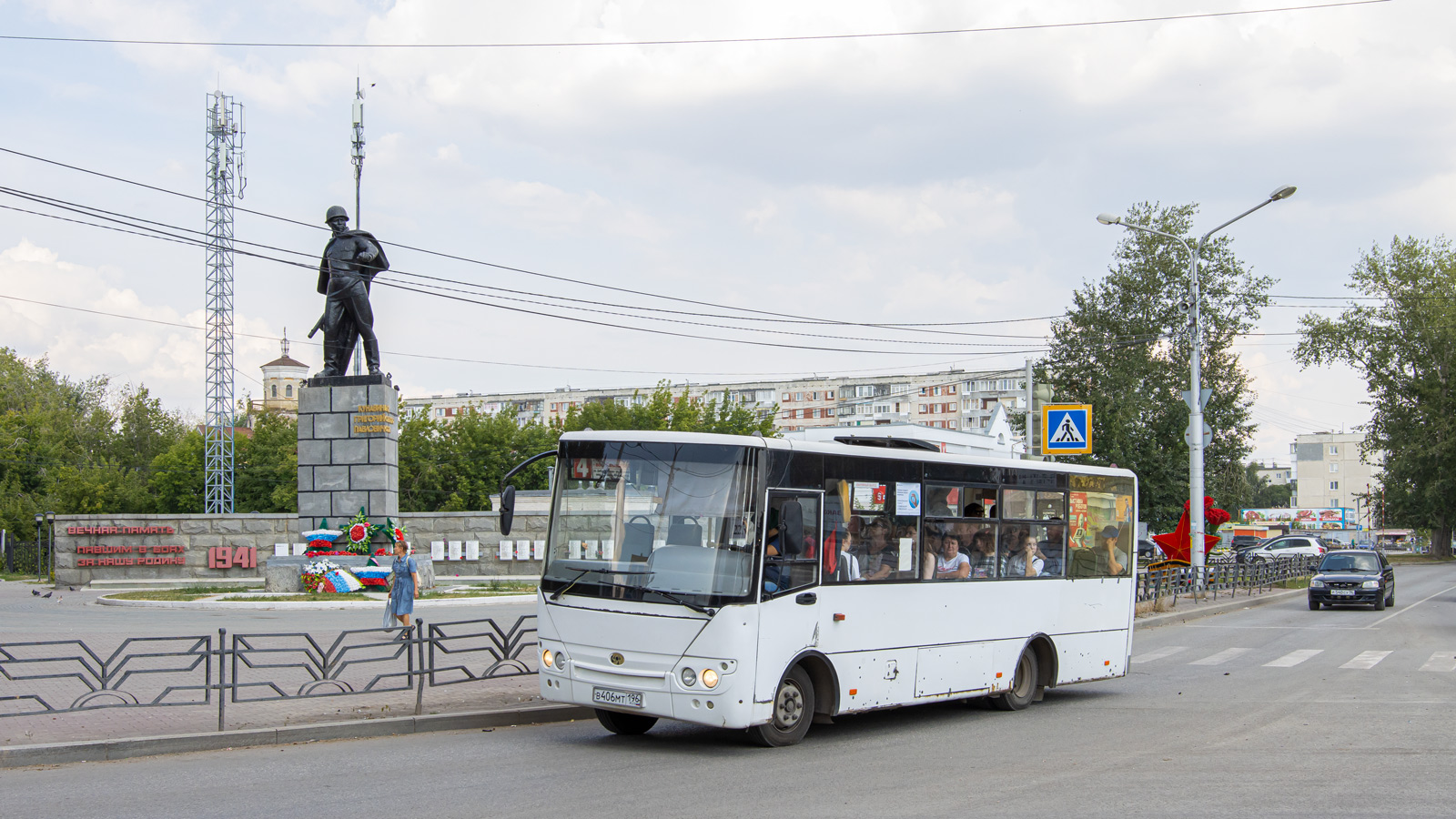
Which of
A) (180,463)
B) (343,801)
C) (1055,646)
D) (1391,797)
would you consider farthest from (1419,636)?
(180,463)

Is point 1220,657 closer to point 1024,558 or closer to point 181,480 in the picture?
point 1024,558

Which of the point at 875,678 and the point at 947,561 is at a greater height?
the point at 947,561

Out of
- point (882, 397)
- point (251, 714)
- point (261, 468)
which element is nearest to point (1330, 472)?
point (882, 397)

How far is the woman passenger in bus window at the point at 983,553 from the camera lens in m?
11.3

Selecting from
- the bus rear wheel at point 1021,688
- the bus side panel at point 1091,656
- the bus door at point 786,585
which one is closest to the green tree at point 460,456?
the bus side panel at point 1091,656

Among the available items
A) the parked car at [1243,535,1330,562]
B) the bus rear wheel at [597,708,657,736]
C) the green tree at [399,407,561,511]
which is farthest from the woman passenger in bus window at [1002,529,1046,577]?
the green tree at [399,407,561,511]

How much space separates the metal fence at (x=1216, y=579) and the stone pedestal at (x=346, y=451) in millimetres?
17427

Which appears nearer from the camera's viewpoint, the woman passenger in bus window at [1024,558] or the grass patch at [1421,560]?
the woman passenger in bus window at [1024,558]

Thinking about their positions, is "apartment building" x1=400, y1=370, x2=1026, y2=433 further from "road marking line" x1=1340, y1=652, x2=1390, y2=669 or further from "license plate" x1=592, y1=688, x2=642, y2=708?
"license plate" x1=592, y1=688, x2=642, y2=708

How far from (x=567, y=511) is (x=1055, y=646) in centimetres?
578

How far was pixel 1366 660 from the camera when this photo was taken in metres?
17.2

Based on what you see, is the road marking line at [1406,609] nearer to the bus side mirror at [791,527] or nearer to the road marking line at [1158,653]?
the road marking line at [1158,653]

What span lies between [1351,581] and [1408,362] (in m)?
51.0

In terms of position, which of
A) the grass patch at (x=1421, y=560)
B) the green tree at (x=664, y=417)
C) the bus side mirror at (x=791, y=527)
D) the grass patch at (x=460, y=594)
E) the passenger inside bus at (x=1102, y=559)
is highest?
the green tree at (x=664, y=417)
